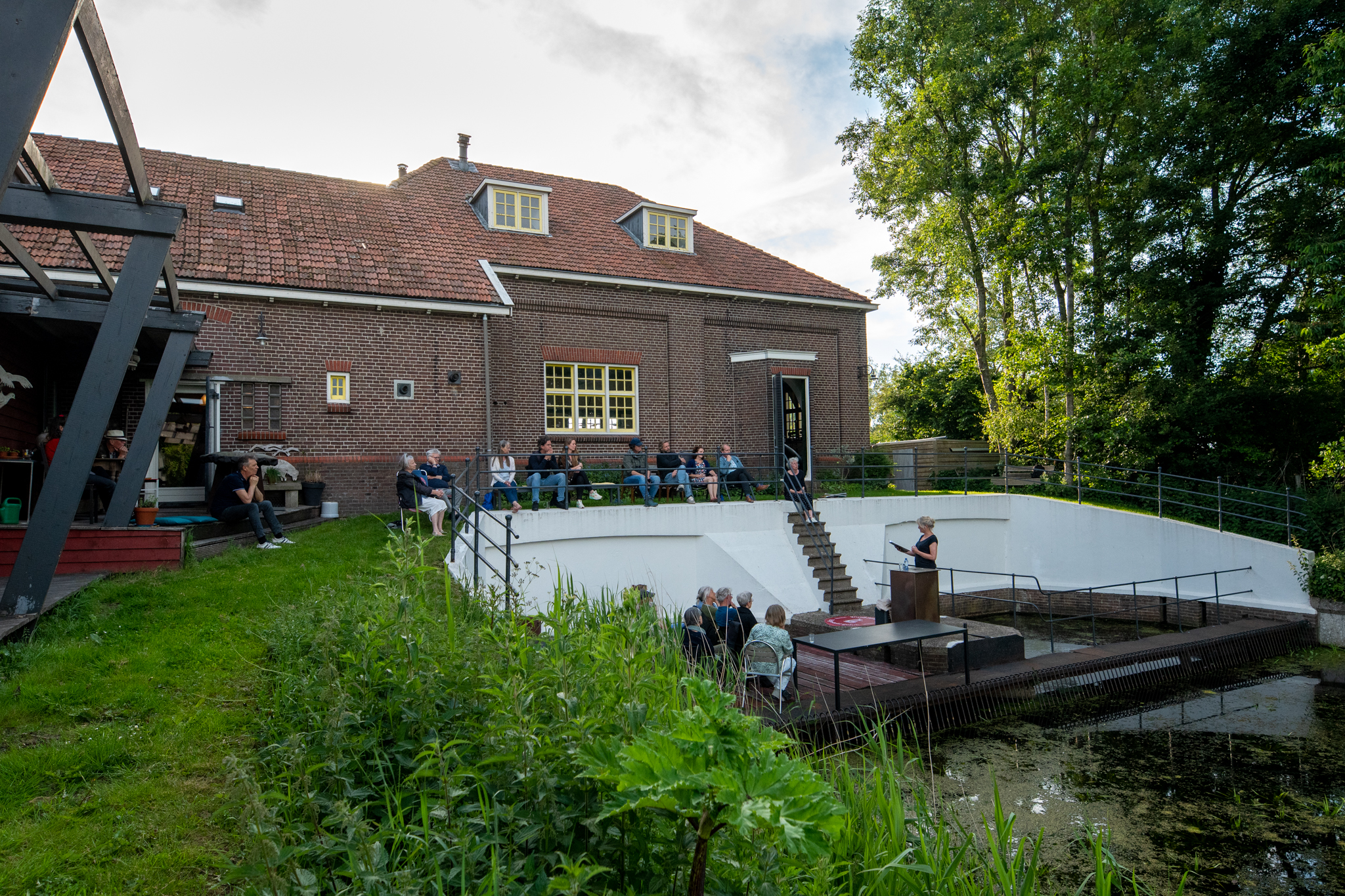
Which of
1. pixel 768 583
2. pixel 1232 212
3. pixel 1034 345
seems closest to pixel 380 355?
pixel 768 583

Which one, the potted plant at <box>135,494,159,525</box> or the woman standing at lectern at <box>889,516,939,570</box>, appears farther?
the woman standing at lectern at <box>889,516,939,570</box>

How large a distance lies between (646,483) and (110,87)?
27.2 ft

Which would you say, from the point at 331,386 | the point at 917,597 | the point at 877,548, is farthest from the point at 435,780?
the point at 877,548

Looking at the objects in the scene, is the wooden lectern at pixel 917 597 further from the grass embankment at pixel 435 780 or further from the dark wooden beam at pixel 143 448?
the dark wooden beam at pixel 143 448

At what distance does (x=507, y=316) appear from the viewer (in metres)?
15.6

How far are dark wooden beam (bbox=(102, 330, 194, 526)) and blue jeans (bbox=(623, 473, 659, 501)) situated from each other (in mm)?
6393

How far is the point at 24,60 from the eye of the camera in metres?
4.06

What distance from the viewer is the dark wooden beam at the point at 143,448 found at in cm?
773

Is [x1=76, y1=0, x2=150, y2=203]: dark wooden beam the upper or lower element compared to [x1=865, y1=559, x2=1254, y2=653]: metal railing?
upper

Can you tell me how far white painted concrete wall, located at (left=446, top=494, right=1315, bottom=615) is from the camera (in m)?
11.6

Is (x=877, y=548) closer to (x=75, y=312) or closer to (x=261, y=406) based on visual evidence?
(x=261, y=406)

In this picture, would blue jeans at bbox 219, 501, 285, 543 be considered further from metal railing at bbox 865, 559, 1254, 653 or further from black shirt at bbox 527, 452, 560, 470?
metal railing at bbox 865, 559, 1254, 653

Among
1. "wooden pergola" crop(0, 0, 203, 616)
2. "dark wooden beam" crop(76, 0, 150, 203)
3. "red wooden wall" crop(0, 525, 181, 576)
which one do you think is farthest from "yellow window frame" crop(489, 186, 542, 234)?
"dark wooden beam" crop(76, 0, 150, 203)

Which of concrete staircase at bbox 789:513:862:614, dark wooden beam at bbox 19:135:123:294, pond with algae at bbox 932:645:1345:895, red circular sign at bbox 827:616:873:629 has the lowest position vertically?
pond with algae at bbox 932:645:1345:895
